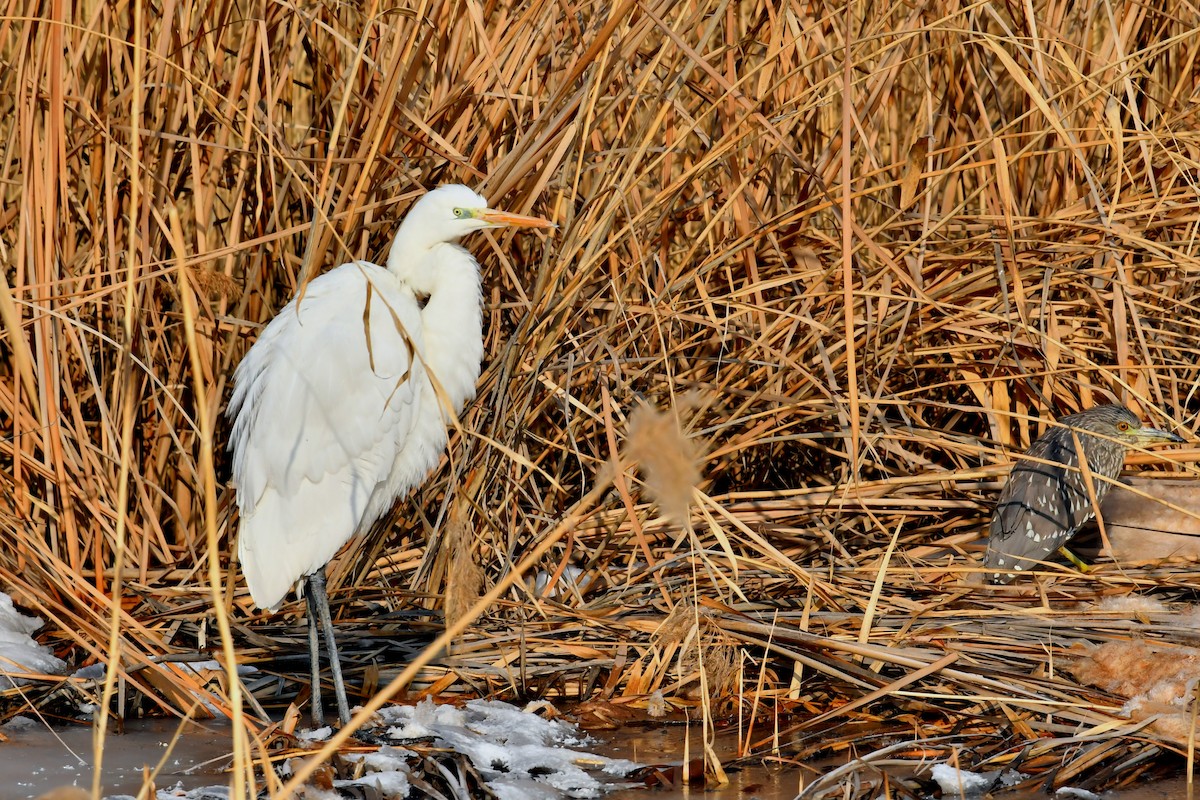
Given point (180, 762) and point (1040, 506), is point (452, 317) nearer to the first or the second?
point (180, 762)

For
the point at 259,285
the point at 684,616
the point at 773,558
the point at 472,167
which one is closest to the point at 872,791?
the point at 684,616

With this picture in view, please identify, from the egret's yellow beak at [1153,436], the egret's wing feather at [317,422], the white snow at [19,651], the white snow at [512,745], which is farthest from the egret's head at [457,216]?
the egret's yellow beak at [1153,436]

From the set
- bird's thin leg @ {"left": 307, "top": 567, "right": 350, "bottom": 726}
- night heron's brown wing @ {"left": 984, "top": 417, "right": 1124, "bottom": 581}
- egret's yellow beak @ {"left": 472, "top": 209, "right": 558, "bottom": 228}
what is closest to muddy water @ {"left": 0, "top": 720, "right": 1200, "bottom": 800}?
bird's thin leg @ {"left": 307, "top": 567, "right": 350, "bottom": 726}

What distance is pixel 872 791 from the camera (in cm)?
241

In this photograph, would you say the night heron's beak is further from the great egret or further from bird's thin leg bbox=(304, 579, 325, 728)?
bird's thin leg bbox=(304, 579, 325, 728)

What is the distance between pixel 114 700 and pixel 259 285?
1155mm

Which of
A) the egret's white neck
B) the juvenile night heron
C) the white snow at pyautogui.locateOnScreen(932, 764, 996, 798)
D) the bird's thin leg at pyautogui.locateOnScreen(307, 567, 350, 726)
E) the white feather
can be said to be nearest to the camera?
the white snow at pyautogui.locateOnScreen(932, 764, 996, 798)

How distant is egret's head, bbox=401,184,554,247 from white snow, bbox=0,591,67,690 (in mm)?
1360

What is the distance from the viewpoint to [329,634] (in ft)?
9.90

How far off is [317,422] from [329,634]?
519 millimetres

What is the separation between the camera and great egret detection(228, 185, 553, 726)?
3.07 m

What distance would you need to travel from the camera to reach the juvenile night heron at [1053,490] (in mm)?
3355

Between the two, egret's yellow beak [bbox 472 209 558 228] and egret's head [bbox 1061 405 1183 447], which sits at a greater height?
egret's yellow beak [bbox 472 209 558 228]

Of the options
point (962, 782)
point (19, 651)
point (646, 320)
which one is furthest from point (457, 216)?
point (962, 782)
